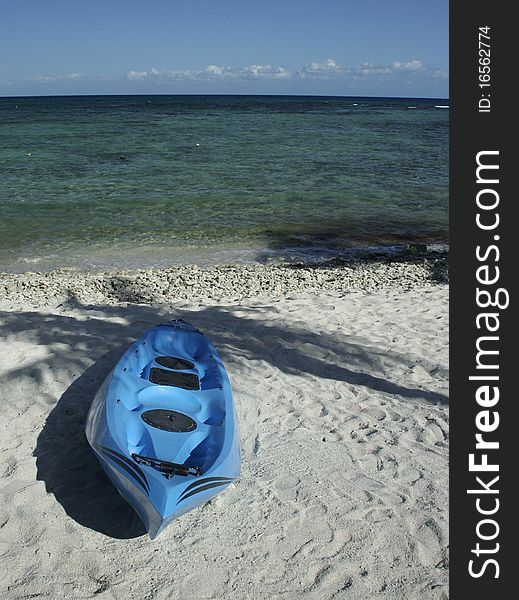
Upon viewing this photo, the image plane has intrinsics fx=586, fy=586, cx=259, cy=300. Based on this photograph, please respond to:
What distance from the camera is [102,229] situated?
15781mm

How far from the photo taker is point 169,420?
17.7 feet

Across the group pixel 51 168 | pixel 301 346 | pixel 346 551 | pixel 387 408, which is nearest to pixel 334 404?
pixel 387 408

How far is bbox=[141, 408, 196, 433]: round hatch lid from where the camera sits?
525cm

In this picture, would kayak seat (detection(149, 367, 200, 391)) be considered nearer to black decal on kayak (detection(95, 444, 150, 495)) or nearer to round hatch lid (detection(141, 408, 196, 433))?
round hatch lid (detection(141, 408, 196, 433))

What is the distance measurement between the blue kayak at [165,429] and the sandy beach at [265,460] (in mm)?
384

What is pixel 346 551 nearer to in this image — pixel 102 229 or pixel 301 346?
pixel 301 346

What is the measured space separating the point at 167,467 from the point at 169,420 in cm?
92

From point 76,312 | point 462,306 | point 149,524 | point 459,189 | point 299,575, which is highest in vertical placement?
point 459,189

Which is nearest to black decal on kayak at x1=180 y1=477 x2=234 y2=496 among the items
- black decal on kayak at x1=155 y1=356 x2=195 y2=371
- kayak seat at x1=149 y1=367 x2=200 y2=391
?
kayak seat at x1=149 y1=367 x2=200 y2=391

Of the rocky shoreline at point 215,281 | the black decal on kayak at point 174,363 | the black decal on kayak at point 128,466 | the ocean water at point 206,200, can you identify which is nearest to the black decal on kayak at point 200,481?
the black decal on kayak at point 128,466

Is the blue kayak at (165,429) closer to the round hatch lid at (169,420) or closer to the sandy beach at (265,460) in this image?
the round hatch lid at (169,420)

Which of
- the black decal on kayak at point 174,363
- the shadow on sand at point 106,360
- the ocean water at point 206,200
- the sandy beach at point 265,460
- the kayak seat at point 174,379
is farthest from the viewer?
the ocean water at point 206,200

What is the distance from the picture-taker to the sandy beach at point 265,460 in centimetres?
428

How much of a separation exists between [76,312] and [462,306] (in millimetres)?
5926
